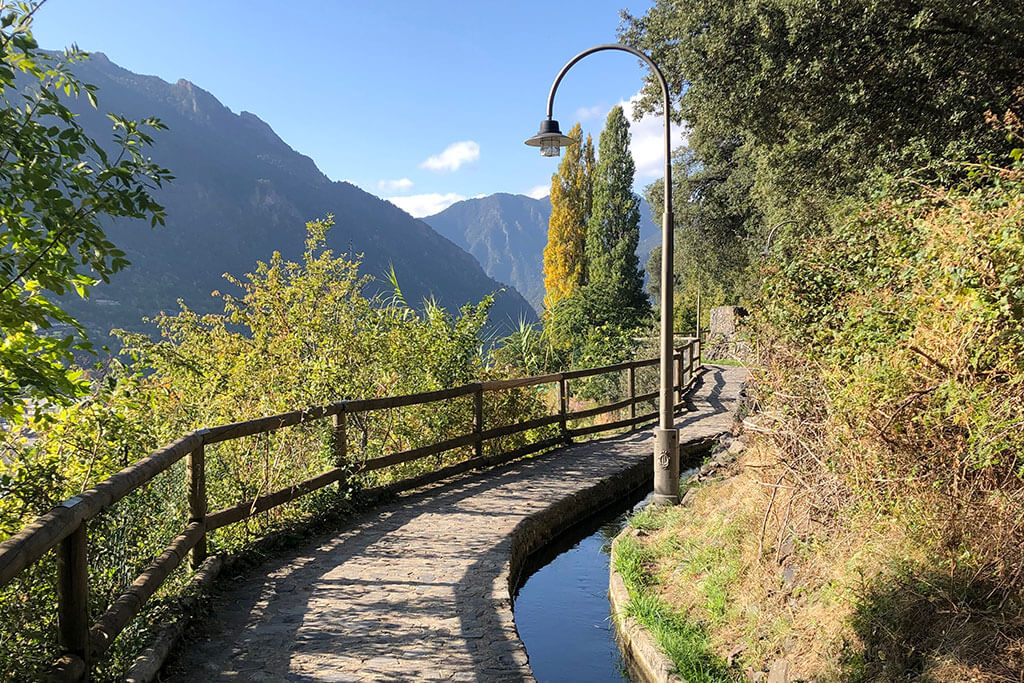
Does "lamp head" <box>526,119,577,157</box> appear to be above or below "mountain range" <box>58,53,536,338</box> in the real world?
below

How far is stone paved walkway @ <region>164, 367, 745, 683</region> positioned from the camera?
12.5ft

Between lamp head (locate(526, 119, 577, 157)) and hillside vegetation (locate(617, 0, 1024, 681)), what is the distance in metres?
2.65

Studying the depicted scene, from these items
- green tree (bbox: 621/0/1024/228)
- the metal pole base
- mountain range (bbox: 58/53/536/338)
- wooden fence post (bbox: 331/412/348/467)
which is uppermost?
mountain range (bbox: 58/53/536/338)

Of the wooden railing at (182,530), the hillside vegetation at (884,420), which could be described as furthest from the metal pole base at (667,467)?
the wooden railing at (182,530)

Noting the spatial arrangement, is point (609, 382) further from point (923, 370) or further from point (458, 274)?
point (458, 274)

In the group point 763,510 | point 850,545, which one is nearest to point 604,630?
point 763,510

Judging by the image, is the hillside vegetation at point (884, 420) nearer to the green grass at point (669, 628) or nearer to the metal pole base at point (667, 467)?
the green grass at point (669, 628)

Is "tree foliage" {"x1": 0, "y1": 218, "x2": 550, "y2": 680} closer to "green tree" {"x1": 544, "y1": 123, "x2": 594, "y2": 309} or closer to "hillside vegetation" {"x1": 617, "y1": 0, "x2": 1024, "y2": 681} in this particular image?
"hillside vegetation" {"x1": 617, "y1": 0, "x2": 1024, "y2": 681}

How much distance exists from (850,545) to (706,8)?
849 centimetres

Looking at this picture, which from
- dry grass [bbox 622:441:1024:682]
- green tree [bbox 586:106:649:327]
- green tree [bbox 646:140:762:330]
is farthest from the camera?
green tree [bbox 586:106:649:327]

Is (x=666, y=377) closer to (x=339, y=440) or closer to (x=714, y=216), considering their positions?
(x=339, y=440)

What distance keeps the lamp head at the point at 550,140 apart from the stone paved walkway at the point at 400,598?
13.1 feet

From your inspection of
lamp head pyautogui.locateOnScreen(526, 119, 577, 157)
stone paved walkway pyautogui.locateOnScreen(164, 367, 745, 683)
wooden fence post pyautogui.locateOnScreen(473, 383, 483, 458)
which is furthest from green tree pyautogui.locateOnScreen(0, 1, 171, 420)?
wooden fence post pyautogui.locateOnScreen(473, 383, 483, 458)

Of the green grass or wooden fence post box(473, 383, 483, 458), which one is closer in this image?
the green grass
